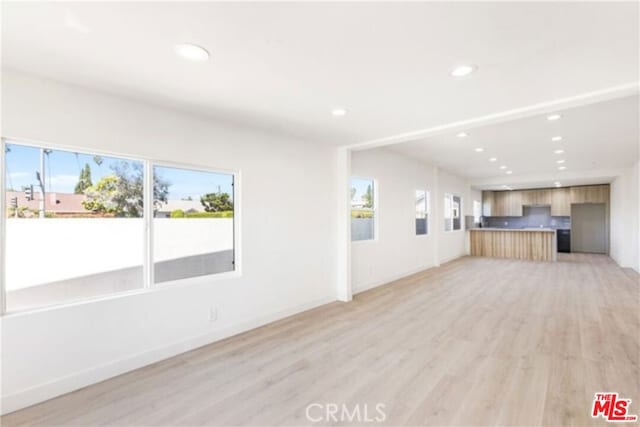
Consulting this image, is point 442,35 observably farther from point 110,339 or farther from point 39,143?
point 110,339

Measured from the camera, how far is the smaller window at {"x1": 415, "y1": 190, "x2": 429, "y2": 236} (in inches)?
283

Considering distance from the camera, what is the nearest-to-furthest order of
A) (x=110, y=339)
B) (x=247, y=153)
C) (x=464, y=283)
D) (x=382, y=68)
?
(x=382, y=68)
(x=110, y=339)
(x=247, y=153)
(x=464, y=283)

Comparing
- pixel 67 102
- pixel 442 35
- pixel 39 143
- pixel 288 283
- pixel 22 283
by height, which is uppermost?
pixel 442 35

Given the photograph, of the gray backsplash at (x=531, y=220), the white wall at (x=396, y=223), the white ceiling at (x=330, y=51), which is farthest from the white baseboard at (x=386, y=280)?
the gray backsplash at (x=531, y=220)

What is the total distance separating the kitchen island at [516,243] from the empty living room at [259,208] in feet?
14.3

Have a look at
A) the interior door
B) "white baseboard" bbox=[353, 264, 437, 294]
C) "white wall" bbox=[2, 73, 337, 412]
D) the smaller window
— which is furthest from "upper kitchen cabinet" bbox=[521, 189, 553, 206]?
"white wall" bbox=[2, 73, 337, 412]

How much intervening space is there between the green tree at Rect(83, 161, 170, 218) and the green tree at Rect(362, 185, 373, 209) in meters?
3.47

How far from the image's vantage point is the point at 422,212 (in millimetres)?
7426

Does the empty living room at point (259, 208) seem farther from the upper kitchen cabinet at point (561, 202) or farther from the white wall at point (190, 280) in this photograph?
the upper kitchen cabinet at point (561, 202)

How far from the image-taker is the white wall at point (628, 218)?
690 cm

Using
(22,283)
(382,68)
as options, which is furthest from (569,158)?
(22,283)

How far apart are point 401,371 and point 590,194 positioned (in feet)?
38.4

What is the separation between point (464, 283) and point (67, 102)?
6.43 m

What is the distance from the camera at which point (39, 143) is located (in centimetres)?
236
